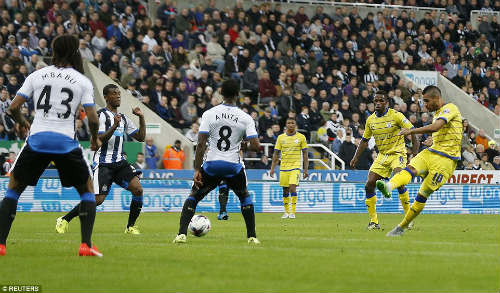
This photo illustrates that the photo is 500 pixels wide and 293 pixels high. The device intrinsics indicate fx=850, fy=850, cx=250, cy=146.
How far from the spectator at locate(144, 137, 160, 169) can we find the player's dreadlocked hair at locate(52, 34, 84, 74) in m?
16.7

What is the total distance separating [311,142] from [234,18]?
6.06 meters

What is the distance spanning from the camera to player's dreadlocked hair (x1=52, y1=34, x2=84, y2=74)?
9586mm

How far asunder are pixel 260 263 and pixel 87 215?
2077 mm

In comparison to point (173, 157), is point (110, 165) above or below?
above

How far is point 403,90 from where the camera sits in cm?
3341

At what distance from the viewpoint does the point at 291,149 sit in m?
22.3

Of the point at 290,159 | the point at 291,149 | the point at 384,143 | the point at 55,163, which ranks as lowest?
the point at 290,159

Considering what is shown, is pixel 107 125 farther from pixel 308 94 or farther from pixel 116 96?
pixel 308 94

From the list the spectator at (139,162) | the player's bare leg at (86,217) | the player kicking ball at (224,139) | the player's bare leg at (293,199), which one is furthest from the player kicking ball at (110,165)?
the spectator at (139,162)

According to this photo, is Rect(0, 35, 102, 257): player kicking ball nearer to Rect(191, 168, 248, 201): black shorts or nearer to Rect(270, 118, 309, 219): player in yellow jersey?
Rect(191, 168, 248, 201): black shorts

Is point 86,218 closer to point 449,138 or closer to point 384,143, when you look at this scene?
point 449,138

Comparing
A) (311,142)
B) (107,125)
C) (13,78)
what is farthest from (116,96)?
(311,142)

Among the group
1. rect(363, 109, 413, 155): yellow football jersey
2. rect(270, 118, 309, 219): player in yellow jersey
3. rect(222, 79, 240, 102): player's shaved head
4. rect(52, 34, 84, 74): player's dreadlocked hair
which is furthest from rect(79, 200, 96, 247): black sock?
rect(270, 118, 309, 219): player in yellow jersey

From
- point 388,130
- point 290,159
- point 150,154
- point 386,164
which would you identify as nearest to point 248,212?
point 386,164
